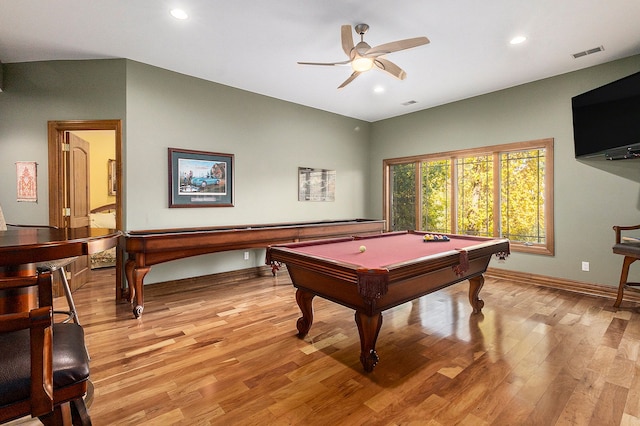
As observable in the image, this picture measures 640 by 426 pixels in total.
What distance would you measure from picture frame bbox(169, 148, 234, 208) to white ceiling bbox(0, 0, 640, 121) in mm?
1079

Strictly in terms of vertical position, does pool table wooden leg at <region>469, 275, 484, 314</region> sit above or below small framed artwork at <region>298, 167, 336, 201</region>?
A: below

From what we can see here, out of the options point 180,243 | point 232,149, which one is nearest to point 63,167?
point 180,243

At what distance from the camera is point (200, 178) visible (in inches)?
171

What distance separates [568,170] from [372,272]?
3.91 m

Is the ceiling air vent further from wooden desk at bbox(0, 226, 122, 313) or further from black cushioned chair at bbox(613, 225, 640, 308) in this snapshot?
wooden desk at bbox(0, 226, 122, 313)

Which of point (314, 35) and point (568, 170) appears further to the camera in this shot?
point (568, 170)

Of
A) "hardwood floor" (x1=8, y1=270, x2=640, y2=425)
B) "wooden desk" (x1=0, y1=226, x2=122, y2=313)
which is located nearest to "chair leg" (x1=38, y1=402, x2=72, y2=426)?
"wooden desk" (x1=0, y1=226, x2=122, y2=313)

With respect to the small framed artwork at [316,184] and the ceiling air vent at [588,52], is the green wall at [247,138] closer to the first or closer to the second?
the small framed artwork at [316,184]

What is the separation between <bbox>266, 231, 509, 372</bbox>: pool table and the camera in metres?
1.99

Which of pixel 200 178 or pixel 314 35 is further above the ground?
pixel 314 35

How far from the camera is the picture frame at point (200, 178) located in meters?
4.12

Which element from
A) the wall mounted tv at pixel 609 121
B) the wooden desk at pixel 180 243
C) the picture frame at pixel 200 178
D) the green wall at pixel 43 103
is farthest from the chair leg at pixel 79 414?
the wall mounted tv at pixel 609 121

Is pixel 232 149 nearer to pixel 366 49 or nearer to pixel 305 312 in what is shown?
pixel 366 49

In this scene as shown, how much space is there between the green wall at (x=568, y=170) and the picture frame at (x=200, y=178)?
384cm
